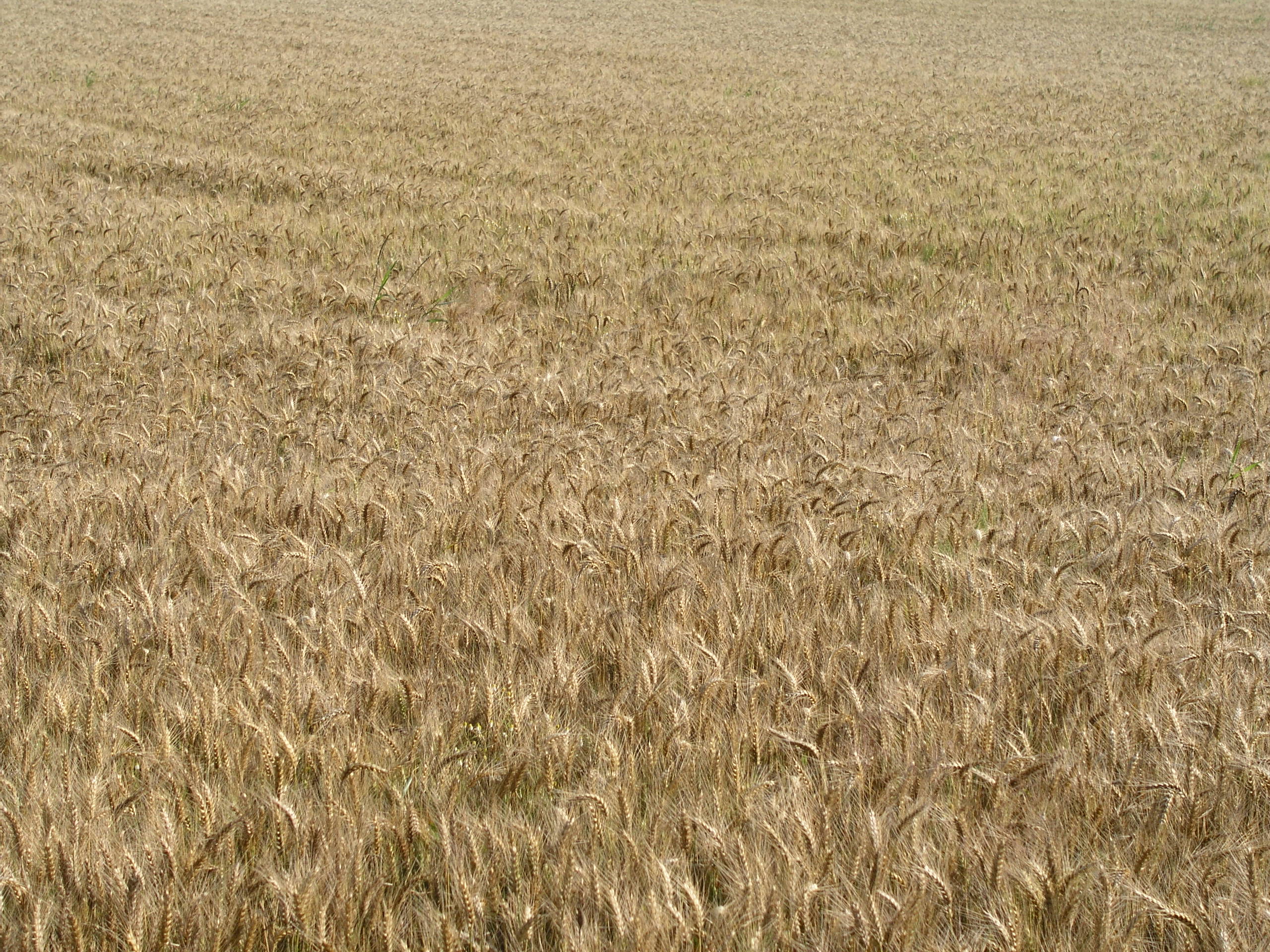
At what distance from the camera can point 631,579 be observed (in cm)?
312

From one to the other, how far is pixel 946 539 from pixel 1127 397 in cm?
229

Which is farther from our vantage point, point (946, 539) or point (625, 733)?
point (946, 539)

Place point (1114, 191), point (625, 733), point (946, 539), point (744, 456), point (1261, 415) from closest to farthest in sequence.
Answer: point (625, 733), point (946, 539), point (744, 456), point (1261, 415), point (1114, 191)

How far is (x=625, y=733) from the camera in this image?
234 centimetres

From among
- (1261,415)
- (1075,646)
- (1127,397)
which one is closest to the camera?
(1075,646)

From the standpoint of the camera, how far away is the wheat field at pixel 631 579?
1.84 metres

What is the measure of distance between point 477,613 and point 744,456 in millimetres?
1729

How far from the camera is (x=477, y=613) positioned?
9.54 ft

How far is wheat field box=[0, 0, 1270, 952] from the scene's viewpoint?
1842 millimetres

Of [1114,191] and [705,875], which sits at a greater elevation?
[1114,191]

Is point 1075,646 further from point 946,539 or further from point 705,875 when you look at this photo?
point 705,875

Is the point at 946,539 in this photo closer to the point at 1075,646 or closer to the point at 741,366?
the point at 1075,646

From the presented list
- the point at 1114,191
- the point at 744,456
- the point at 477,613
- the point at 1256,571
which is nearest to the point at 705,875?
the point at 477,613

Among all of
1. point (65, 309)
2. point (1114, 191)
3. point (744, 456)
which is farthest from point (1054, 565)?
point (1114, 191)
